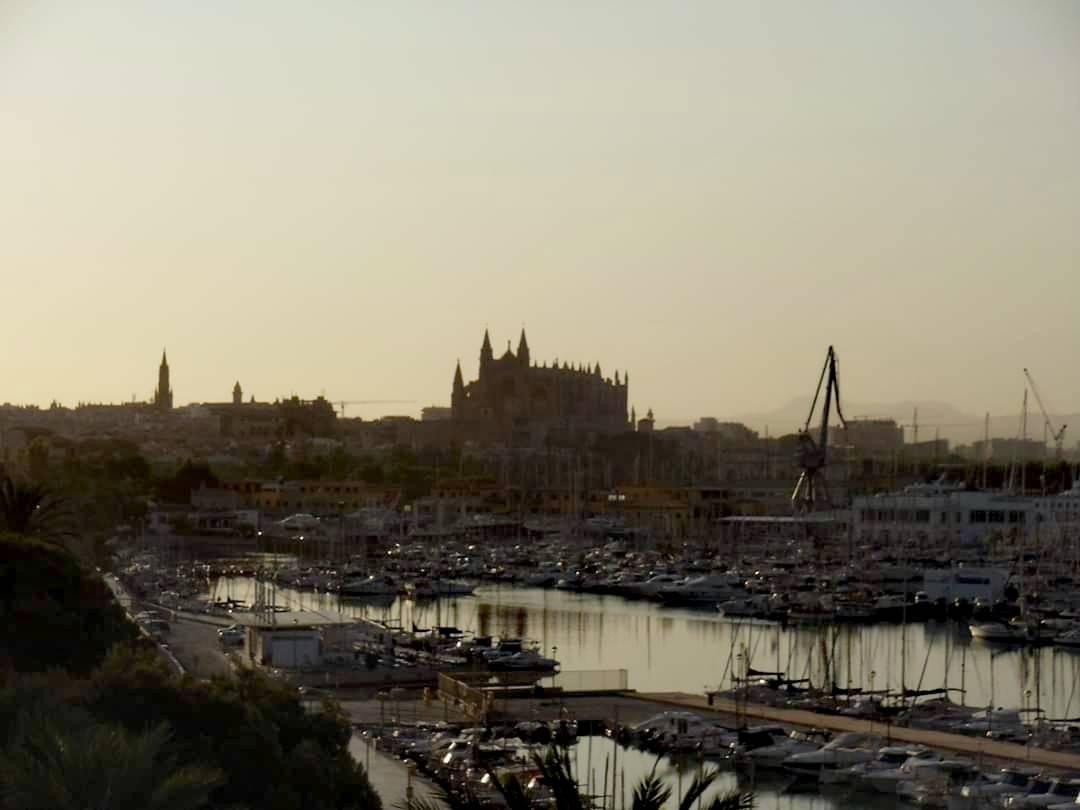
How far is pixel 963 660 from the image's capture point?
27578mm

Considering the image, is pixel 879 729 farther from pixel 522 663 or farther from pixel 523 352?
pixel 523 352

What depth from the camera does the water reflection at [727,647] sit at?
26000mm

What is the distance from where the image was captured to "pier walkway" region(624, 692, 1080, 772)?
18.2m

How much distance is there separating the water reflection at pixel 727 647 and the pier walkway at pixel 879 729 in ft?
6.35

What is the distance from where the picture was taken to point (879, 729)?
2000cm

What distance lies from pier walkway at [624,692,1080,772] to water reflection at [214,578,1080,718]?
6.35ft

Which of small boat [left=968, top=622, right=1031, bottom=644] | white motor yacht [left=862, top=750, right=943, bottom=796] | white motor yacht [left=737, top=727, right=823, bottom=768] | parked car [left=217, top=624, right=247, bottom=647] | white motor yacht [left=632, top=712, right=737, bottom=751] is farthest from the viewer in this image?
small boat [left=968, top=622, right=1031, bottom=644]

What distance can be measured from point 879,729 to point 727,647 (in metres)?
11.2

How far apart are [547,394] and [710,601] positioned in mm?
63804

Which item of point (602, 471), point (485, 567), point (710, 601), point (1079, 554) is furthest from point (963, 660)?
point (602, 471)

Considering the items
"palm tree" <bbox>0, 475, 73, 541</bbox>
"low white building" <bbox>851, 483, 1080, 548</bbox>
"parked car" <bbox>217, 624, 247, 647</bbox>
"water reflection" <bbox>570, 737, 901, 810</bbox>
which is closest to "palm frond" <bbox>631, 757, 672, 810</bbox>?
"water reflection" <bbox>570, 737, 901, 810</bbox>

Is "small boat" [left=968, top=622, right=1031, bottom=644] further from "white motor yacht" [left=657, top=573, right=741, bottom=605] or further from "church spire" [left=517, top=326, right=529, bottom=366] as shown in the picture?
"church spire" [left=517, top=326, right=529, bottom=366]

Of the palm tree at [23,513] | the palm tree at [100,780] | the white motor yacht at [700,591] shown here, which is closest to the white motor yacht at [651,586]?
the white motor yacht at [700,591]

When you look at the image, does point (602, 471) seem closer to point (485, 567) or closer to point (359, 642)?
point (485, 567)
